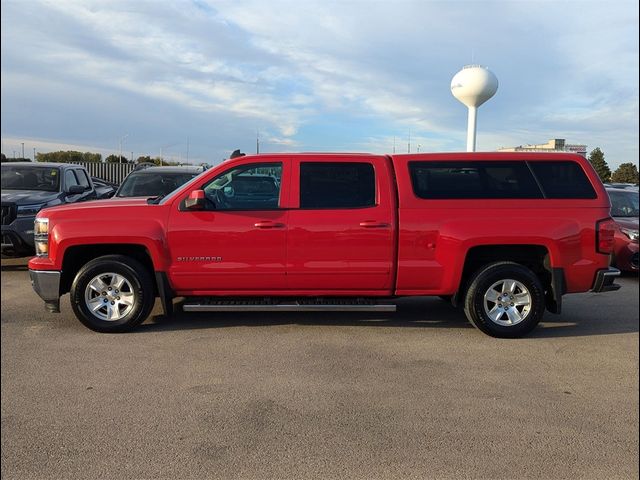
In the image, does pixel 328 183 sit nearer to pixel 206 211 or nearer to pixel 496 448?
pixel 206 211

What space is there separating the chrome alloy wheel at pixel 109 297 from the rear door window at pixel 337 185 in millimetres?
2013

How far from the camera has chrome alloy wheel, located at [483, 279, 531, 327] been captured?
17.4 feet

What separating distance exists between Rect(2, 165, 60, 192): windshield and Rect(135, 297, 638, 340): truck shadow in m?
4.93

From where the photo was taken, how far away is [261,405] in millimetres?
3648

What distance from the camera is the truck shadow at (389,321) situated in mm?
5562

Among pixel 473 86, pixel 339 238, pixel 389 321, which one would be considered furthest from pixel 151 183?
pixel 473 86

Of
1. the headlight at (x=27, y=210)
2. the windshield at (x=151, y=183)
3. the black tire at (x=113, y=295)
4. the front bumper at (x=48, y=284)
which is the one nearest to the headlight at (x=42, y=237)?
the front bumper at (x=48, y=284)

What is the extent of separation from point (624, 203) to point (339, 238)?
7.09 meters

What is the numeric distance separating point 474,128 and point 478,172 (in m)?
32.0

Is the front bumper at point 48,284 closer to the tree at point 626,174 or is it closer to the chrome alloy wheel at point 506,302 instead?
the chrome alloy wheel at point 506,302

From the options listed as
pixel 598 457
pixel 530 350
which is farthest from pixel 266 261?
pixel 598 457

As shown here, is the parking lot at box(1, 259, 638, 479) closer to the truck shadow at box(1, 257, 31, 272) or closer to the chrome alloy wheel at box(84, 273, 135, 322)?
the chrome alloy wheel at box(84, 273, 135, 322)

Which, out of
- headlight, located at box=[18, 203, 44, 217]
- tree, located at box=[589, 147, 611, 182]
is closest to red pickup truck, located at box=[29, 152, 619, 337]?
headlight, located at box=[18, 203, 44, 217]

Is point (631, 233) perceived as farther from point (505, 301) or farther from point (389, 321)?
point (389, 321)
